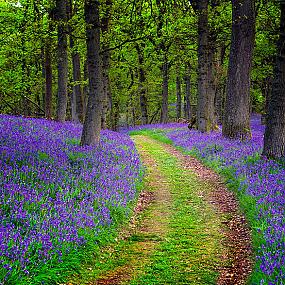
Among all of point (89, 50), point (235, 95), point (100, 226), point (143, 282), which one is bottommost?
point (143, 282)

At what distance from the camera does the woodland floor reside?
5.95 meters

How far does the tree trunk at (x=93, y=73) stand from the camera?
1227 cm

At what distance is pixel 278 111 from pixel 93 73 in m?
5.97

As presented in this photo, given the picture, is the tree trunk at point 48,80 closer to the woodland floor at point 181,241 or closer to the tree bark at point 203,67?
the tree bark at point 203,67

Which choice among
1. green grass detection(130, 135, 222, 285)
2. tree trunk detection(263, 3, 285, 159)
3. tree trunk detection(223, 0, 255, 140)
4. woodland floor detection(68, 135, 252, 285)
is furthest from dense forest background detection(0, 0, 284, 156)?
green grass detection(130, 135, 222, 285)

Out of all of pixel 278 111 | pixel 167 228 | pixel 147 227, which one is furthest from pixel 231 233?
pixel 278 111

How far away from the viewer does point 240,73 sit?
17.3 metres

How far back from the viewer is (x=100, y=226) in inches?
281

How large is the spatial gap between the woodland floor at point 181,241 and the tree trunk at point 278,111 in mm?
2026

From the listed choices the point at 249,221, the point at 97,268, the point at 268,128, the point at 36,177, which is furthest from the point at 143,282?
the point at 268,128

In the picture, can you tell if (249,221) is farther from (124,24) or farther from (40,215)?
(124,24)

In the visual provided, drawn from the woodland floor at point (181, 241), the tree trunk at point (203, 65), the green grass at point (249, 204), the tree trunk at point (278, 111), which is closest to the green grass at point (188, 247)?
the woodland floor at point (181, 241)

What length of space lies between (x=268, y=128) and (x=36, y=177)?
7286mm

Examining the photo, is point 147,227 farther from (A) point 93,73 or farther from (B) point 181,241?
(A) point 93,73
